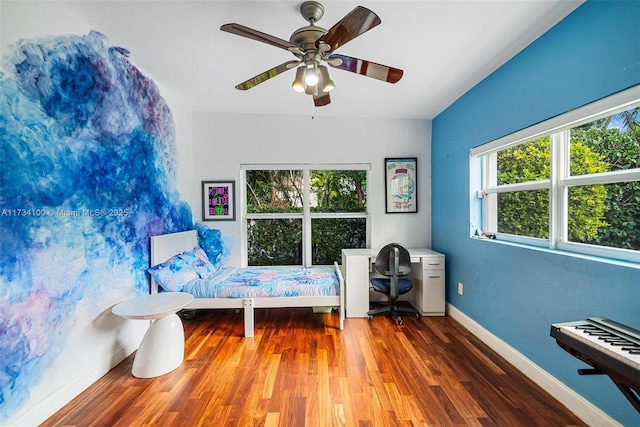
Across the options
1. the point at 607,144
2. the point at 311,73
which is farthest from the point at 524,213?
the point at 311,73

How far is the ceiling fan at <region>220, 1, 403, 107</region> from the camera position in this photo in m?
1.37

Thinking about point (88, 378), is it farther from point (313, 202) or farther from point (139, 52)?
point (313, 202)

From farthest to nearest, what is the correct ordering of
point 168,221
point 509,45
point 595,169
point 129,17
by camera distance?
point 168,221
point 509,45
point 129,17
point 595,169

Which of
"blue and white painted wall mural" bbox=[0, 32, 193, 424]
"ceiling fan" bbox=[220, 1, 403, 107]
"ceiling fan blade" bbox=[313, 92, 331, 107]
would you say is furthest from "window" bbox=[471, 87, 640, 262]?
"blue and white painted wall mural" bbox=[0, 32, 193, 424]

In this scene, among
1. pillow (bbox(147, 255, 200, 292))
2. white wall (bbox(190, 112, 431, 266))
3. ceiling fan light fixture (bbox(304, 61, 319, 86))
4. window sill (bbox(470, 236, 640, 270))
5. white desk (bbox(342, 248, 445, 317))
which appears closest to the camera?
window sill (bbox(470, 236, 640, 270))

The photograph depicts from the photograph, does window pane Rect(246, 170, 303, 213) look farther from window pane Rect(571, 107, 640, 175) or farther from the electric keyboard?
the electric keyboard

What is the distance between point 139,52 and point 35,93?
863 millimetres

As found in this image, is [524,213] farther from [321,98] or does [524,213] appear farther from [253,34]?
[253,34]

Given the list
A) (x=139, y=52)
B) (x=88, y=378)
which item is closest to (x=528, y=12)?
(x=139, y=52)

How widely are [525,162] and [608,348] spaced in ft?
5.20

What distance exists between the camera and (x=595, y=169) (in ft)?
5.41

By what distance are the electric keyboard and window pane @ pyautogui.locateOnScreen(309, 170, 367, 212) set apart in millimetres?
2676

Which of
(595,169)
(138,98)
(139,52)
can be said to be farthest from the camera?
(138,98)

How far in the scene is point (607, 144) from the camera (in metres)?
1.57
